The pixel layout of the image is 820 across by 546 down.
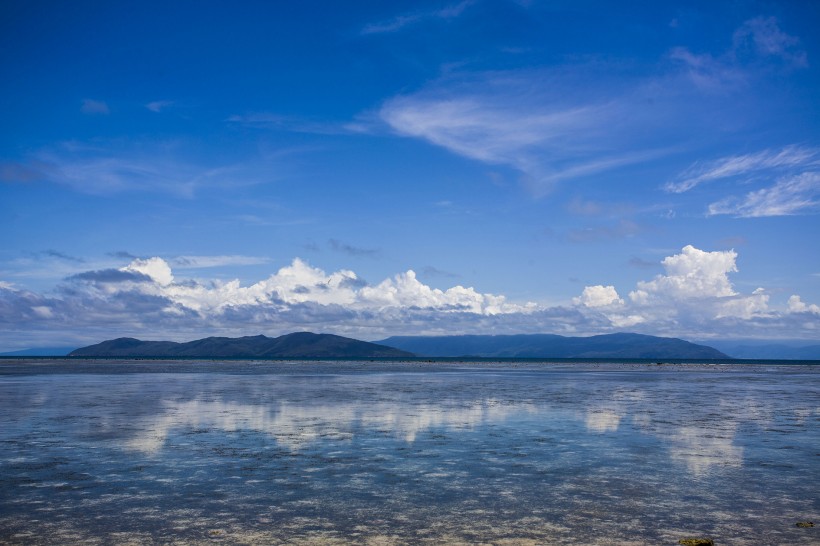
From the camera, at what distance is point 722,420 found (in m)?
26.9

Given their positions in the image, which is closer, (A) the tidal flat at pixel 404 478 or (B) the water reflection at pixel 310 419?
(A) the tidal flat at pixel 404 478

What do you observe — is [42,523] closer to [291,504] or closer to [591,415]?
[291,504]

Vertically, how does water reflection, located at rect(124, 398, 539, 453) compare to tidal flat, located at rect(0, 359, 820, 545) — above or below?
below

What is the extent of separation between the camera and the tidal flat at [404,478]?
10.4 m

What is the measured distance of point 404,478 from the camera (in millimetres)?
14555

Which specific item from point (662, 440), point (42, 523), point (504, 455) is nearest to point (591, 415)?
point (662, 440)

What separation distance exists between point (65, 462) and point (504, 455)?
37.5 feet

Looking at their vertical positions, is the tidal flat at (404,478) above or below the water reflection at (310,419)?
above

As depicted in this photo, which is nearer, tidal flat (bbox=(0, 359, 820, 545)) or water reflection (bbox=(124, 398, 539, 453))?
tidal flat (bbox=(0, 359, 820, 545))

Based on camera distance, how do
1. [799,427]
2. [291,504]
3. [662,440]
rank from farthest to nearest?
[799,427], [662,440], [291,504]

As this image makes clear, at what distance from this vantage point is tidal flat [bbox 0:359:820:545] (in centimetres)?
1043

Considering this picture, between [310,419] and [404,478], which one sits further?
[310,419]

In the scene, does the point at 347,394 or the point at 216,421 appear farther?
the point at 347,394

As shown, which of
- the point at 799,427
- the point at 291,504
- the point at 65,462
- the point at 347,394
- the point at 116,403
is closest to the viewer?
the point at 291,504
